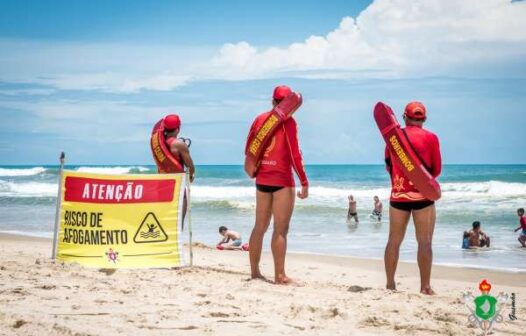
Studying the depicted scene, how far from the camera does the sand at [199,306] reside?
15.9 ft

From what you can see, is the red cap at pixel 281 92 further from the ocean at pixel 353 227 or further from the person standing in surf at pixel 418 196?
the ocean at pixel 353 227

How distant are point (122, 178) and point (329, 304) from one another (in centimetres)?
302

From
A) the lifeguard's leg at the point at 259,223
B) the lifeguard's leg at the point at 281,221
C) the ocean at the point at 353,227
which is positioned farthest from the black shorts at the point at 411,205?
the ocean at the point at 353,227

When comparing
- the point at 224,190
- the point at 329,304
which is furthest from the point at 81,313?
the point at 224,190

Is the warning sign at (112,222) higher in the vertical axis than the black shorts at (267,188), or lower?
lower

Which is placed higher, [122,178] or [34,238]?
[122,178]

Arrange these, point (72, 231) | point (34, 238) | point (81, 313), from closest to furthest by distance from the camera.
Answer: point (81, 313), point (72, 231), point (34, 238)

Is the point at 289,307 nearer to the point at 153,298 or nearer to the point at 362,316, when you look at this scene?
the point at 362,316

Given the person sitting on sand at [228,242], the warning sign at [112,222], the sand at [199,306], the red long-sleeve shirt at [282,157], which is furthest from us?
the person sitting on sand at [228,242]

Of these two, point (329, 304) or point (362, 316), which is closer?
point (362, 316)

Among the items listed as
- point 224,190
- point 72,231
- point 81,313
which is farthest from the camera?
point 224,190

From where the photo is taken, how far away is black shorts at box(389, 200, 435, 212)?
Result: 662 centimetres

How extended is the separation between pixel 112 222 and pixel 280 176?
1.99m

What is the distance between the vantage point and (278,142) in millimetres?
6918
